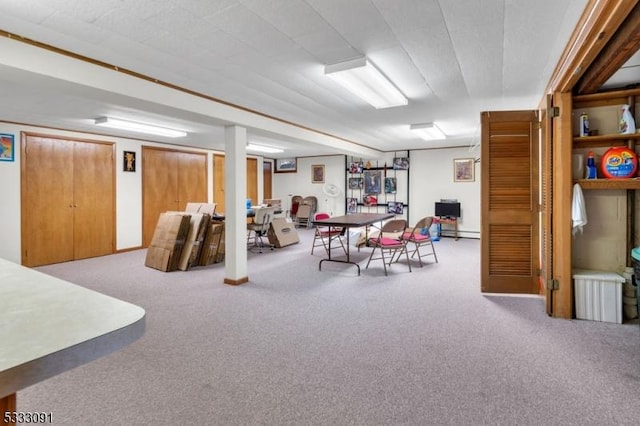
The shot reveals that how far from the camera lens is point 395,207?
919 centimetres

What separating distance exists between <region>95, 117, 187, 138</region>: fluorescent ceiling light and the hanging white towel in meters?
5.63

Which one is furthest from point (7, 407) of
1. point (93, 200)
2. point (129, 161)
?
point (129, 161)

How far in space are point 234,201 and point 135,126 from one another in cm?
238

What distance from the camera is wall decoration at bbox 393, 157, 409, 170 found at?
901 centimetres

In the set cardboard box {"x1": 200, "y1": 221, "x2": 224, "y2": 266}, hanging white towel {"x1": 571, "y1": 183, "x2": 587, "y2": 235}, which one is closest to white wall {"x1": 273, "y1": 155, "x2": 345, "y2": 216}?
cardboard box {"x1": 200, "y1": 221, "x2": 224, "y2": 266}

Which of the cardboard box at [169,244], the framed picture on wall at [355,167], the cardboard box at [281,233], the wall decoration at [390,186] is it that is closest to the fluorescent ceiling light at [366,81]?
the cardboard box at [169,244]

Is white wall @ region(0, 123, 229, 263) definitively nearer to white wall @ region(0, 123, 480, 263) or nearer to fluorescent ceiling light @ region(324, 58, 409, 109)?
white wall @ region(0, 123, 480, 263)

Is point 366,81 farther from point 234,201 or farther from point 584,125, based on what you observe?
point 234,201

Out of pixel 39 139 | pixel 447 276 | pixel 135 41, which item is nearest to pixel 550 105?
pixel 447 276

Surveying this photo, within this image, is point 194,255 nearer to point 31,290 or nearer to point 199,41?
point 199,41

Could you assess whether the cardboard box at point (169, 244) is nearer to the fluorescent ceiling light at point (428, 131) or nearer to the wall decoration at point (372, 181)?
the fluorescent ceiling light at point (428, 131)

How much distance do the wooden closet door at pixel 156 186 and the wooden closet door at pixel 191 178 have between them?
5.0 inches

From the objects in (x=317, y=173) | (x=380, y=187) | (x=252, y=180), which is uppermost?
(x=317, y=173)

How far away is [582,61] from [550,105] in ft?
3.14
